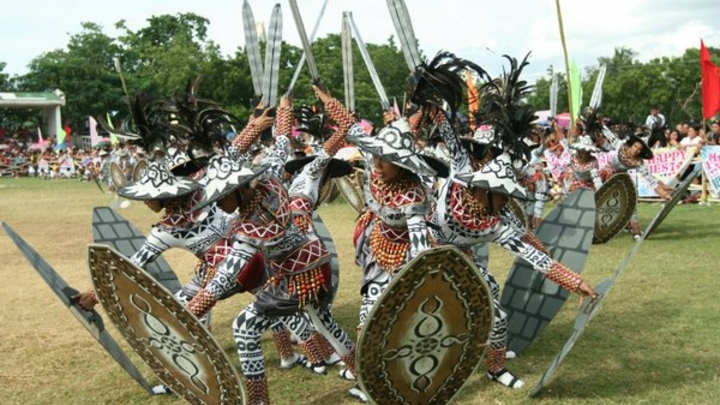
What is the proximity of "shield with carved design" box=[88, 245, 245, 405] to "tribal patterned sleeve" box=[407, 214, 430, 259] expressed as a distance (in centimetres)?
107

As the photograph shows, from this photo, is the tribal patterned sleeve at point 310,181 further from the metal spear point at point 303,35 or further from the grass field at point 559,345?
the grass field at point 559,345

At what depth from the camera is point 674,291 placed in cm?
721

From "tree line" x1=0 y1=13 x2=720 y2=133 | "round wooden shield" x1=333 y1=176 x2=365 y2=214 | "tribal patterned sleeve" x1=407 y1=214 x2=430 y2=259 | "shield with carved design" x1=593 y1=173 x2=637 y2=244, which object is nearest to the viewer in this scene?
"tribal patterned sleeve" x1=407 y1=214 x2=430 y2=259

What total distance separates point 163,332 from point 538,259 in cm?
205

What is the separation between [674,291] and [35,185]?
2496cm

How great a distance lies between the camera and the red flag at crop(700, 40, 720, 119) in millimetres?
13234

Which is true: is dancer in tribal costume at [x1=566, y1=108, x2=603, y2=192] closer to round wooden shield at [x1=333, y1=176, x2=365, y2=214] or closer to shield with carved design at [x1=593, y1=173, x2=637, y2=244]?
shield with carved design at [x1=593, y1=173, x2=637, y2=244]

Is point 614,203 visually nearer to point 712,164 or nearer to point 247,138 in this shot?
point 247,138

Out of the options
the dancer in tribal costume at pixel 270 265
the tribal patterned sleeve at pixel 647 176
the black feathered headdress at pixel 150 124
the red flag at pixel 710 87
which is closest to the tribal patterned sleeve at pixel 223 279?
the dancer in tribal costume at pixel 270 265

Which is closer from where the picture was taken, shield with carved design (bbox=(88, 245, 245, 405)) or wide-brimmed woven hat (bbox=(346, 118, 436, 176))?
shield with carved design (bbox=(88, 245, 245, 405))

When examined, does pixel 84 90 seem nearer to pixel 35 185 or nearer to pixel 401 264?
pixel 35 185

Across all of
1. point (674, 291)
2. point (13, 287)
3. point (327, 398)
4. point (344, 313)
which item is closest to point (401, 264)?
point (327, 398)

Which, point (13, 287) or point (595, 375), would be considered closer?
point (595, 375)

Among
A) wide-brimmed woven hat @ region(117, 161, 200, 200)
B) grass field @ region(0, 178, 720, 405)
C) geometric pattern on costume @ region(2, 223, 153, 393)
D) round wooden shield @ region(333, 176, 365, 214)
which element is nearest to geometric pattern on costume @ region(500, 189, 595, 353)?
grass field @ region(0, 178, 720, 405)
